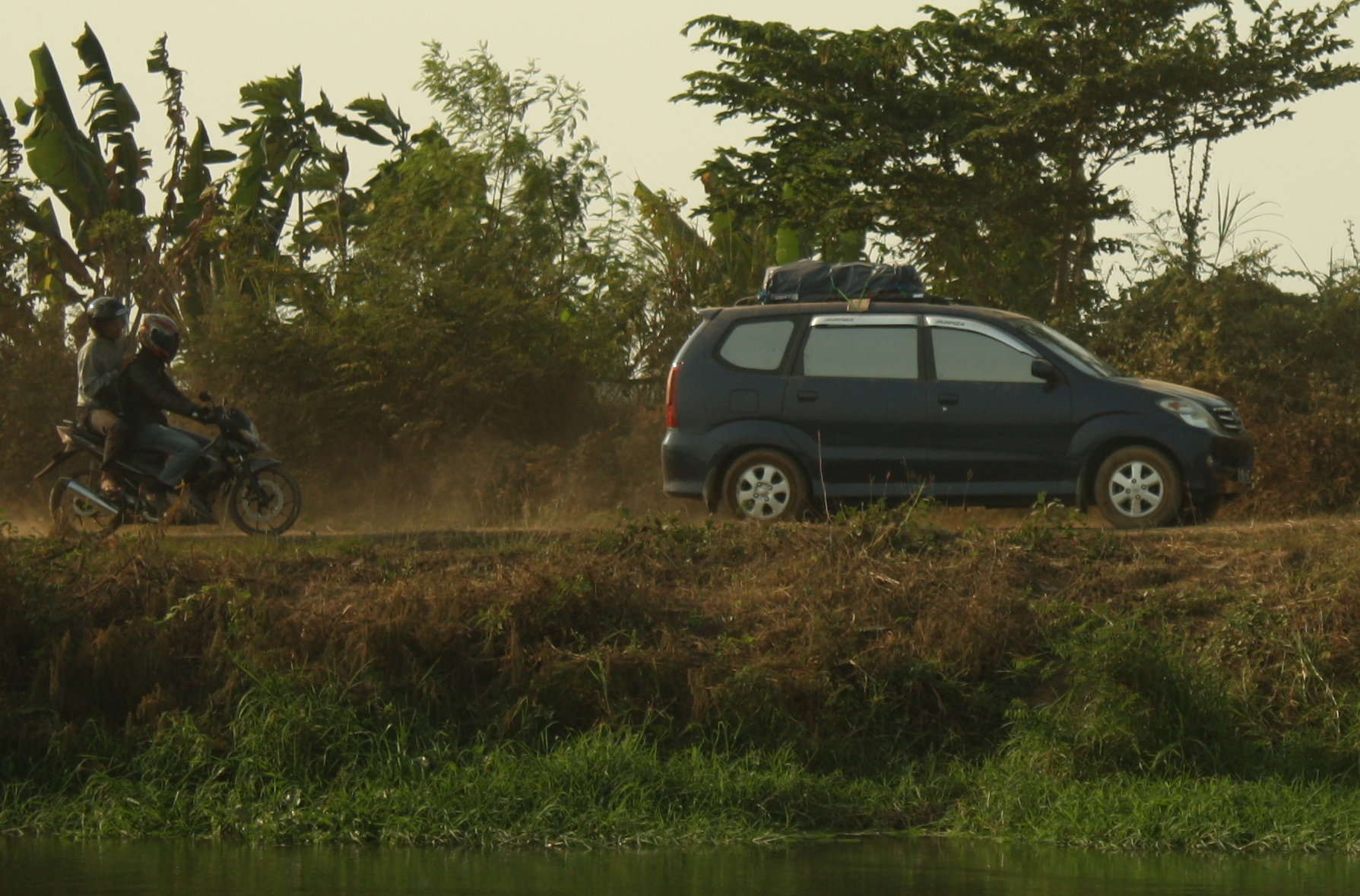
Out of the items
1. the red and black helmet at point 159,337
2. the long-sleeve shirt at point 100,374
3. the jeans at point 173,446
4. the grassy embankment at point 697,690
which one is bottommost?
the grassy embankment at point 697,690

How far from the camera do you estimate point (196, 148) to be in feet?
87.9

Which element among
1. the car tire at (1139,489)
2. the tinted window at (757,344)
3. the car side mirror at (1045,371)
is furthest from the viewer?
the tinted window at (757,344)

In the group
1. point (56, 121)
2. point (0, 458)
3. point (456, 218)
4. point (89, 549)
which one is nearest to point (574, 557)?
point (89, 549)

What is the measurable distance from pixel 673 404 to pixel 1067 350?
9.32 feet

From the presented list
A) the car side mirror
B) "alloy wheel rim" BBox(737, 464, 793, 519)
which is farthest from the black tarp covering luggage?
"alloy wheel rim" BBox(737, 464, 793, 519)

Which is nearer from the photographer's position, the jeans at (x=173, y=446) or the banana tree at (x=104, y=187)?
the jeans at (x=173, y=446)

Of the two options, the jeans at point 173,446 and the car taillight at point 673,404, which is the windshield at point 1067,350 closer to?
the car taillight at point 673,404

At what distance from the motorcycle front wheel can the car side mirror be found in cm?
526

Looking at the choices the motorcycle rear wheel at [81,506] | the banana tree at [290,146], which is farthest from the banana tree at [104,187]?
the motorcycle rear wheel at [81,506]

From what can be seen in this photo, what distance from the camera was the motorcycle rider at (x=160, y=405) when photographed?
1278 cm

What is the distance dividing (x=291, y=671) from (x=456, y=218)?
10.3 metres

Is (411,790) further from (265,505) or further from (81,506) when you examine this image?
(81,506)

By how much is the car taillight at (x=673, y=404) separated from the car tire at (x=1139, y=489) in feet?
9.87

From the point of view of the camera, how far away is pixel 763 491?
42.7 ft
